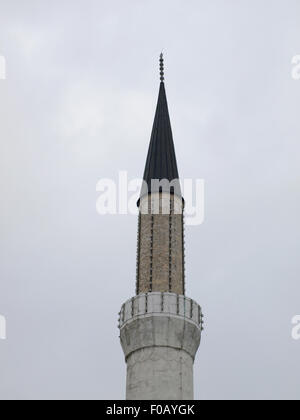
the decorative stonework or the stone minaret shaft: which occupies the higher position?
the stone minaret shaft

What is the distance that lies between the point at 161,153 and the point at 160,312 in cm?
671

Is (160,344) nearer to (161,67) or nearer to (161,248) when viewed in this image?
(161,248)

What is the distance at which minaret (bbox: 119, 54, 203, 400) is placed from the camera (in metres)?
24.7

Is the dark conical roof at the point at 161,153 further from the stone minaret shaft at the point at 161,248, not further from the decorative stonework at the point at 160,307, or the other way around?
the decorative stonework at the point at 160,307

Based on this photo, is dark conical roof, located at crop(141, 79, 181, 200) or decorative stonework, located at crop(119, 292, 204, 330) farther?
dark conical roof, located at crop(141, 79, 181, 200)

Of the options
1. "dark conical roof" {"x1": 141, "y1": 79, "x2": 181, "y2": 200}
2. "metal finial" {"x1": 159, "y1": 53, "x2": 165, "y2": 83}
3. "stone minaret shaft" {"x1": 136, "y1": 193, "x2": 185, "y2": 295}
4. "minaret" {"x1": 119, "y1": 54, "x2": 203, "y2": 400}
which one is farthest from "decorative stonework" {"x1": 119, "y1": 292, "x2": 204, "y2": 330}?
"metal finial" {"x1": 159, "y1": 53, "x2": 165, "y2": 83}

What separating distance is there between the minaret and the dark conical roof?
0.08 metres

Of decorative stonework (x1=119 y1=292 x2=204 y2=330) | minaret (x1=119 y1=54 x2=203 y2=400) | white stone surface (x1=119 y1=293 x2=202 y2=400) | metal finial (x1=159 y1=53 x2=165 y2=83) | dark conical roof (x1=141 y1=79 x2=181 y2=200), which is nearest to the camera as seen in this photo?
white stone surface (x1=119 y1=293 x2=202 y2=400)

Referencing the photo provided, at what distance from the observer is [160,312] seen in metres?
25.5

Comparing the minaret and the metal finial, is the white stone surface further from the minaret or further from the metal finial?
the metal finial

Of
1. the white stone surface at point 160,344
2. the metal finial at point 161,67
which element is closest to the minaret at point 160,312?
the white stone surface at point 160,344
